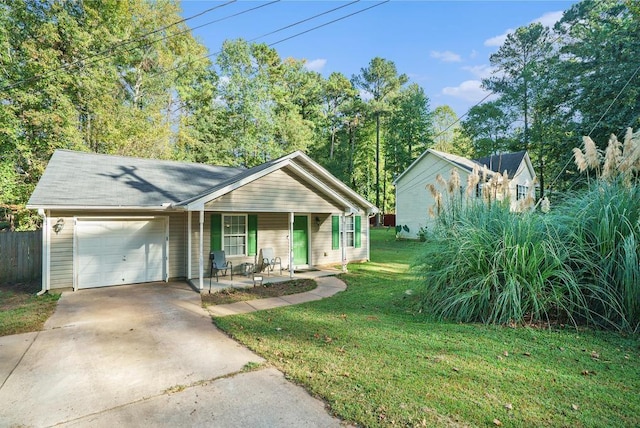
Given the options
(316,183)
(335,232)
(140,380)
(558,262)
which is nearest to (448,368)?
(558,262)

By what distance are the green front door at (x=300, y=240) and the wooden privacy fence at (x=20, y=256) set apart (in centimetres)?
765

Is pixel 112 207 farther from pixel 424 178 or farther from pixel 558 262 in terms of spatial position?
pixel 424 178

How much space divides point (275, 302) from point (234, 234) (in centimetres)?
385

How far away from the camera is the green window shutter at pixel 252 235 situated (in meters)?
10.4

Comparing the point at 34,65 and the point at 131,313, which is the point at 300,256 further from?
the point at 34,65

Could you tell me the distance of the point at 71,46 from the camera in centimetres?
1549

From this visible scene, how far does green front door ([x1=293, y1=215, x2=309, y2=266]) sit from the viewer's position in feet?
37.2

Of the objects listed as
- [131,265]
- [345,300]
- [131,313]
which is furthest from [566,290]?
[131,265]

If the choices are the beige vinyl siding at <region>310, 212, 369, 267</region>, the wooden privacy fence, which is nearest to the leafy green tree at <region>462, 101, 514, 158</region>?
the beige vinyl siding at <region>310, 212, 369, 267</region>

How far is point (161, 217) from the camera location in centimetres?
915

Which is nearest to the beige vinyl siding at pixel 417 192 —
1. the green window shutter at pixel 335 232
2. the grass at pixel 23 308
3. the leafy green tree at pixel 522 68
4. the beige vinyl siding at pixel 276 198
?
the green window shutter at pixel 335 232

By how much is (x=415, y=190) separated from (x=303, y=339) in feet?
63.3

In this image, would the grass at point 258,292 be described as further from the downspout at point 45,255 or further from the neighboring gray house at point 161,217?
the downspout at point 45,255

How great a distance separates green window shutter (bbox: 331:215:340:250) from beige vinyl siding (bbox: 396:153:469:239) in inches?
405
